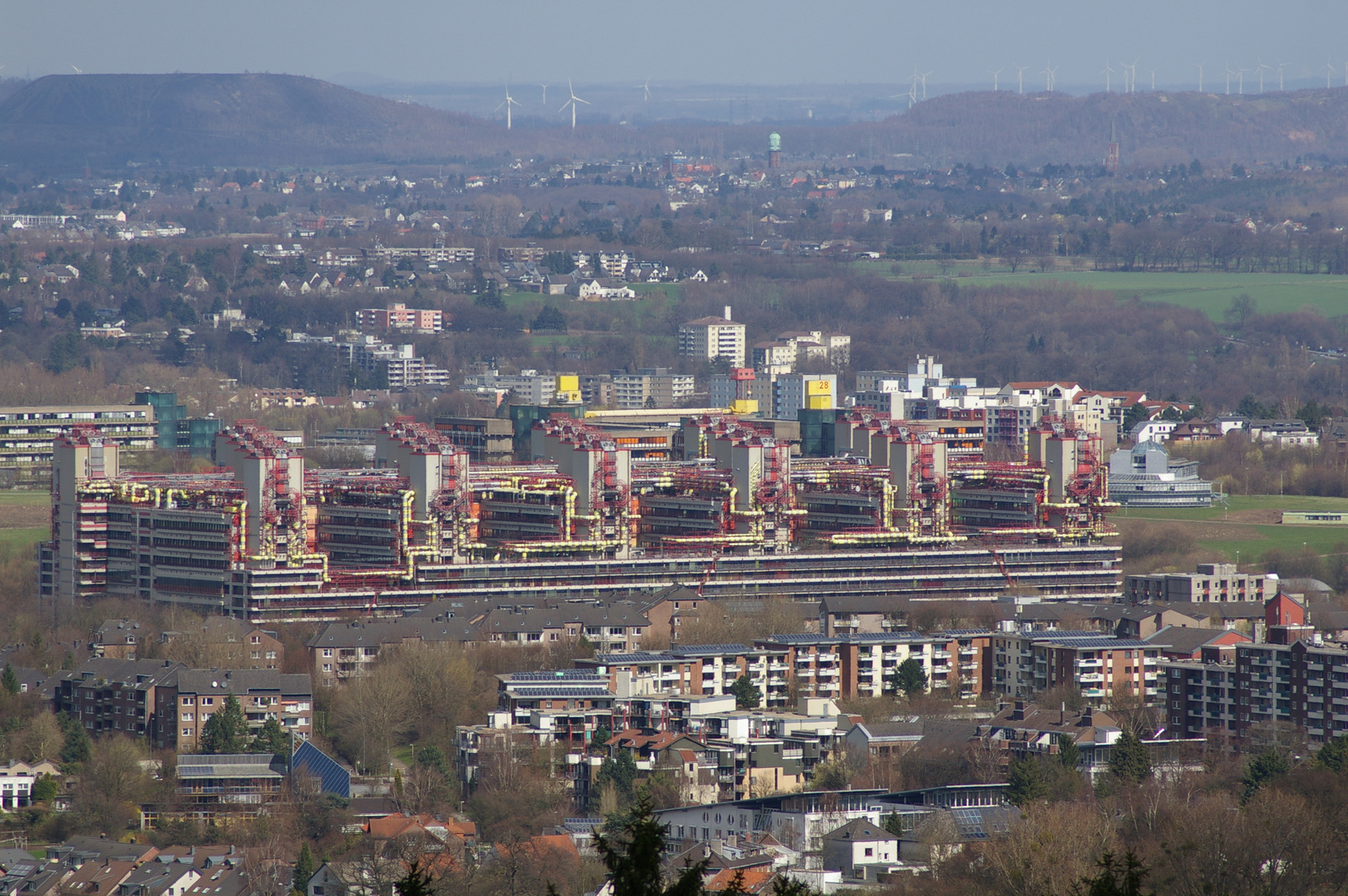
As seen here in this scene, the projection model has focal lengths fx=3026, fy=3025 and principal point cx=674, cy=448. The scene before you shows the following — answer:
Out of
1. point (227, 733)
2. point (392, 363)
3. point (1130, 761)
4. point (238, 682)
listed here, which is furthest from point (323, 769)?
point (392, 363)

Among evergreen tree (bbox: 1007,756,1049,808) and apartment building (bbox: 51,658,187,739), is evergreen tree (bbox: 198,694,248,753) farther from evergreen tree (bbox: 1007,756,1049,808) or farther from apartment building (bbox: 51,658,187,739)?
evergreen tree (bbox: 1007,756,1049,808)

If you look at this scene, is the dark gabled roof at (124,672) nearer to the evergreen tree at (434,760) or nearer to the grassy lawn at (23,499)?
the evergreen tree at (434,760)

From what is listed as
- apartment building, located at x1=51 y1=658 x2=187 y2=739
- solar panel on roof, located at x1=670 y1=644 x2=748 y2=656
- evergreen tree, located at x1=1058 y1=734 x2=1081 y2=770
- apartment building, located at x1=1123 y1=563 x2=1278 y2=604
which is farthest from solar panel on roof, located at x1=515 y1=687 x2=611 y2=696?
apartment building, located at x1=1123 y1=563 x2=1278 y2=604

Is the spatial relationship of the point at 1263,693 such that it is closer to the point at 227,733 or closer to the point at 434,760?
the point at 434,760

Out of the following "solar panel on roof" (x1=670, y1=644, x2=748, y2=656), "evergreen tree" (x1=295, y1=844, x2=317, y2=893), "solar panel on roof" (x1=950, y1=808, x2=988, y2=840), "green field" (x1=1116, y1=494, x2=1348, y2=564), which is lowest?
"evergreen tree" (x1=295, y1=844, x2=317, y2=893)

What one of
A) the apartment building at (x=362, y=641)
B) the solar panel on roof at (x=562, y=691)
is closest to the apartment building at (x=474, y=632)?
the apartment building at (x=362, y=641)
